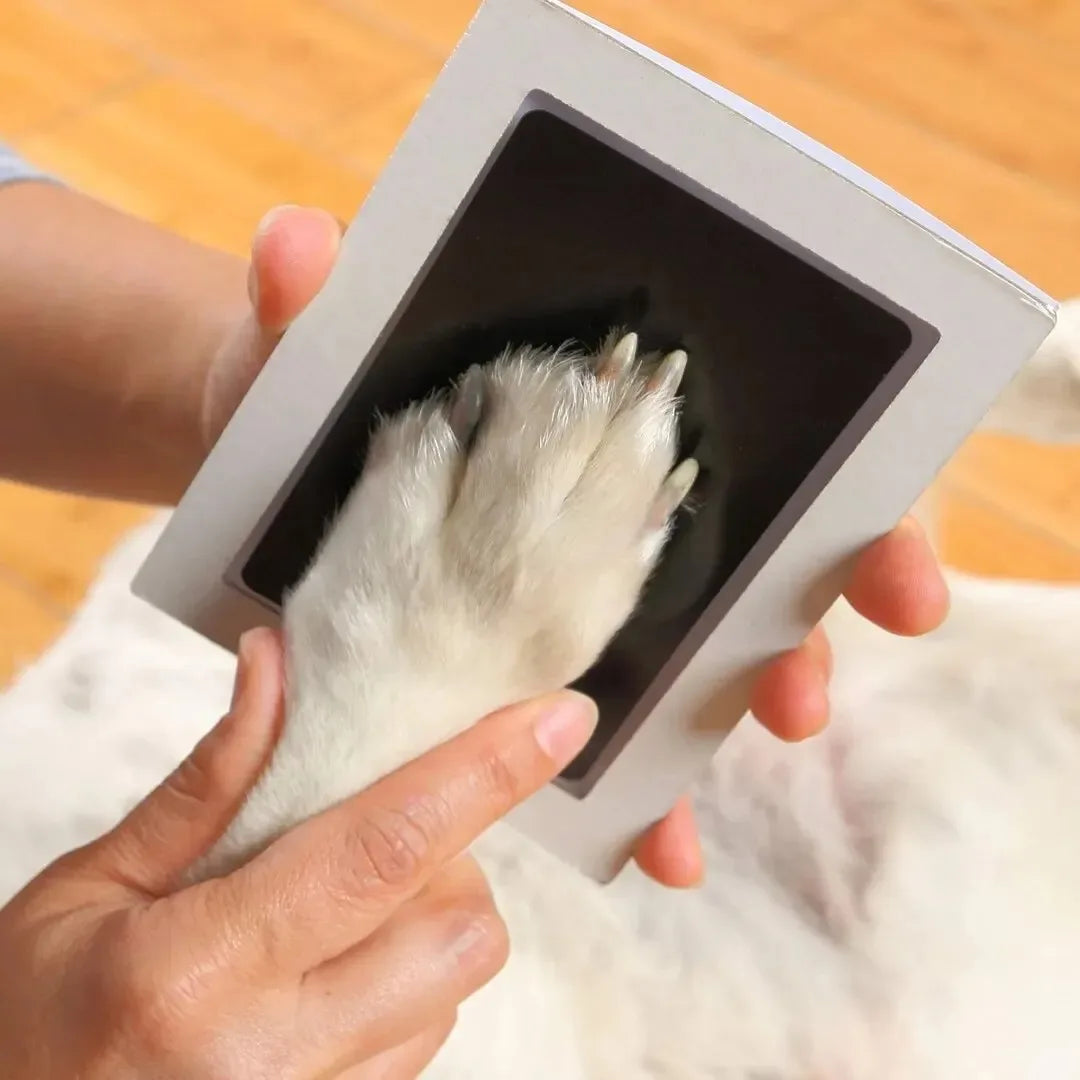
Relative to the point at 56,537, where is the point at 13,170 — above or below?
above

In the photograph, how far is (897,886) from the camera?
587 mm

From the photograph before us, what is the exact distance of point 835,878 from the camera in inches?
24.0

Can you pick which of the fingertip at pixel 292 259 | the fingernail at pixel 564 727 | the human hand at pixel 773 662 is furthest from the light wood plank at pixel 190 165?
the fingernail at pixel 564 727

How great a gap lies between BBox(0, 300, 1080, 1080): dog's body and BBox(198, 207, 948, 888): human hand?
0.11 feet

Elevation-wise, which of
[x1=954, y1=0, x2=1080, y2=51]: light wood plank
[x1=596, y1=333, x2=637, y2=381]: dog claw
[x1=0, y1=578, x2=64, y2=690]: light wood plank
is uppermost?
[x1=954, y1=0, x2=1080, y2=51]: light wood plank

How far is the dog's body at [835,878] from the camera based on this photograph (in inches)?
22.4

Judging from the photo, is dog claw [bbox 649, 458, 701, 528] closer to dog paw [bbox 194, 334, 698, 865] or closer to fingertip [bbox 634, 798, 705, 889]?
dog paw [bbox 194, 334, 698, 865]

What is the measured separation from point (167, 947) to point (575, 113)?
0.33m

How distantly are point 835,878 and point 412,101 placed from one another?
3.51ft

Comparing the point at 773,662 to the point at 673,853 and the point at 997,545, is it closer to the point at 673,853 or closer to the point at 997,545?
the point at 673,853

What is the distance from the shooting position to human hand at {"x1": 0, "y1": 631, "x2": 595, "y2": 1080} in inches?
17.3

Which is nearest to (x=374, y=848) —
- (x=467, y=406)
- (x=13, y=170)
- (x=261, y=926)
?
(x=261, y=926)

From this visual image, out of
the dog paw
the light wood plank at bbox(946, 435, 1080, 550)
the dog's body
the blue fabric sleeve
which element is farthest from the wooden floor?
the dog paw

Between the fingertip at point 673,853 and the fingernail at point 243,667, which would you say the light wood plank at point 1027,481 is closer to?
the fingertip at point 673,853
